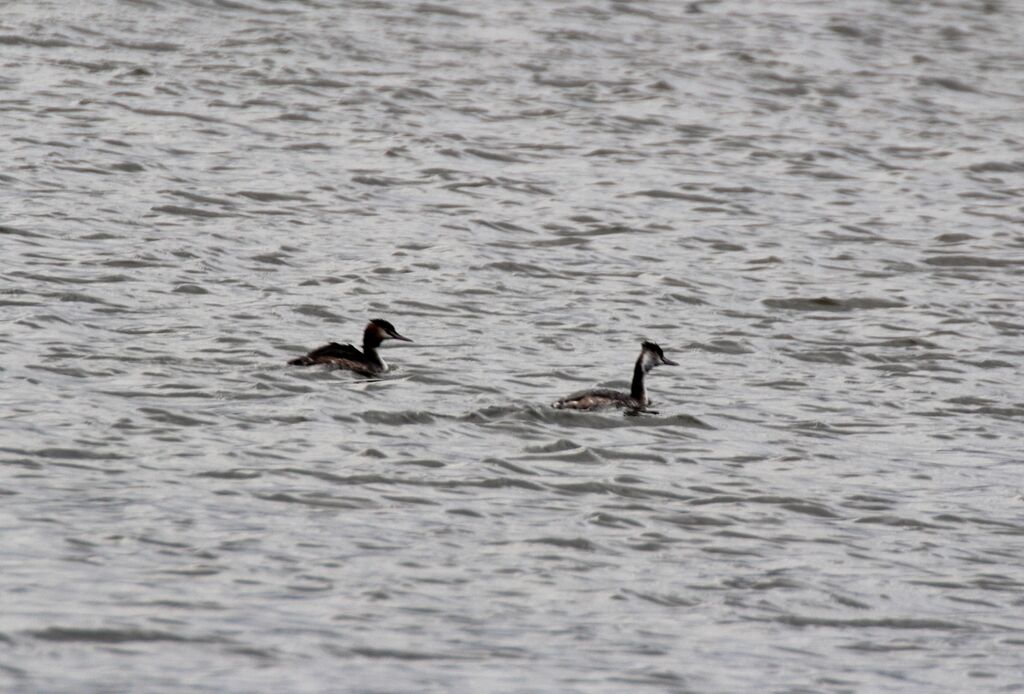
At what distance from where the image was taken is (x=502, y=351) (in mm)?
16328

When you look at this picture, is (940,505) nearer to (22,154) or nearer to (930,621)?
(930,621)

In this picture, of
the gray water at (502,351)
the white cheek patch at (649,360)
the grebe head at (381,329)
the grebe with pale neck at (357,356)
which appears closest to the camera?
the gray water at (502,351)

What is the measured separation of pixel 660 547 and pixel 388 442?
259cm

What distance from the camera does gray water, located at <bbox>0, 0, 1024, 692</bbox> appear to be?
32.0 feet

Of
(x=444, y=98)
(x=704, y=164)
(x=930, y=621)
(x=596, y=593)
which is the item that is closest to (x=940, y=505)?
(x=930, y=621)

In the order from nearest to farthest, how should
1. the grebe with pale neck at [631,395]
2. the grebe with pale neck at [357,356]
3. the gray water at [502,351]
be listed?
the gray water at [502,351] → the grebe with pale neck at [631,395] → the grebe with pale neck at [357,356]

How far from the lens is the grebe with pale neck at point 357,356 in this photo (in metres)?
14.9

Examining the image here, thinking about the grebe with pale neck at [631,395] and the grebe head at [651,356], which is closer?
the grebe with pale neck at [631,395]

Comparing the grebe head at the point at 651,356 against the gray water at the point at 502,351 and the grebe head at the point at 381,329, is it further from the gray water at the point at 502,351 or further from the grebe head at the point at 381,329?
the grebe head at the point at 381,329

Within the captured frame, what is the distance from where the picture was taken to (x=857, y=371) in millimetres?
16531

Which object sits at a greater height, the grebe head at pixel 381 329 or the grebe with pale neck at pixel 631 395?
the grebe head at pixel 381 329

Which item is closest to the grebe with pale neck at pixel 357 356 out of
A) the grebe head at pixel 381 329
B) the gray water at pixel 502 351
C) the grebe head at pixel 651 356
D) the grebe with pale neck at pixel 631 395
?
the grebe head at pixel 381 329

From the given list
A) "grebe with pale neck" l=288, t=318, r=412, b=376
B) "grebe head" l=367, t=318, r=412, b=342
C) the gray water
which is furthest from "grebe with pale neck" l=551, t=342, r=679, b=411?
"grebe head" l=367, t=318, r=412, b=342

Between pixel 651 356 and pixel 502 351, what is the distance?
1.62 meters
